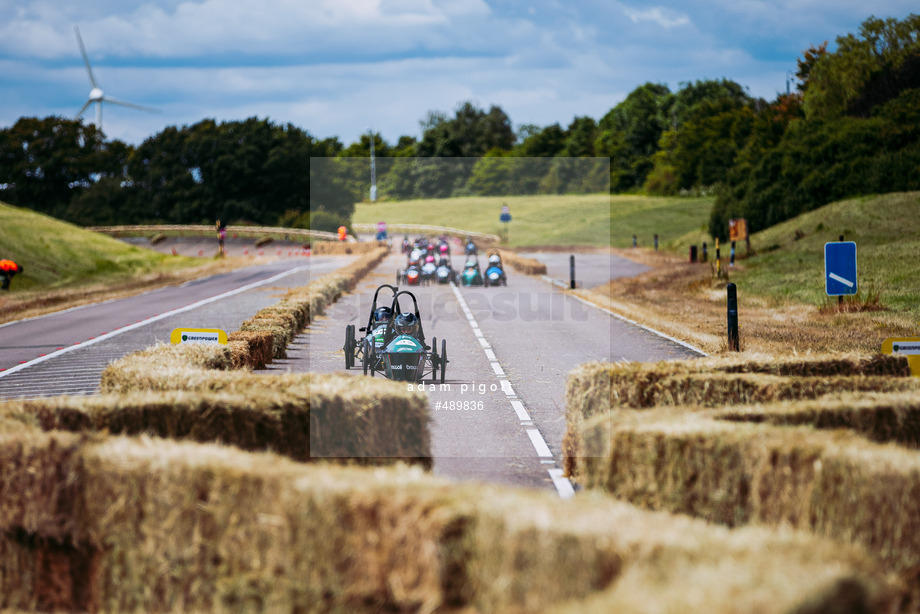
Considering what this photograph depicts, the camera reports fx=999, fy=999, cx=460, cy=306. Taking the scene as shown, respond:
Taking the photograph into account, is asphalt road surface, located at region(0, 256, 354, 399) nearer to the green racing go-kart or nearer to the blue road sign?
the green racing go-kart

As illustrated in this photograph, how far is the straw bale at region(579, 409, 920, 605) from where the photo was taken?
5.16m

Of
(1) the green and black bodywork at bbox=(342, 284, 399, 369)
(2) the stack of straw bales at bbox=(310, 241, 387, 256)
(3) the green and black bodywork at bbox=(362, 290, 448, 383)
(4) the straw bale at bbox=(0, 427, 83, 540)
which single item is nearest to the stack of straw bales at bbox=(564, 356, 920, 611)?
(4) the straw bale at bbox=(0, 427, 83, 540)

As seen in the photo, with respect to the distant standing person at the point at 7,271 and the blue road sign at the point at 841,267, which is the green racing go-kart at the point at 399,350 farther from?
the distant standing person at the point at 7,271

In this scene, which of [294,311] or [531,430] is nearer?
[531,430]

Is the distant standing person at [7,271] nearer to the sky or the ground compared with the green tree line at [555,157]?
nearer to the ground

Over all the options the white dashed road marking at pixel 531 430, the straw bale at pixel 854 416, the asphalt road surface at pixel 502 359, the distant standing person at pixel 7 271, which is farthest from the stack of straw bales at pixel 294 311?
the distant standing person at pixel 7 271

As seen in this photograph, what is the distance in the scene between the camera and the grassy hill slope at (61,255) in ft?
135

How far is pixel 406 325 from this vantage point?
533 inches

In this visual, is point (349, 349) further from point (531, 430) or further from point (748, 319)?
point (748, 319)

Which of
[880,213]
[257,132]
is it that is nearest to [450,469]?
[880,213]

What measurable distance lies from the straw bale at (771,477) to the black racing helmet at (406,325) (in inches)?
282

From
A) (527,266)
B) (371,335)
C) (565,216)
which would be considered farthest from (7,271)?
(565,216)

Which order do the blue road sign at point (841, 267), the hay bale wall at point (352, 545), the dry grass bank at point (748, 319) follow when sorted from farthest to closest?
the dry grass bank at point (748, 319)
the blue road sign at point (841, 267)
the hay bale wall at point (352, 545)

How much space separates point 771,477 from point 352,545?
244 cm
